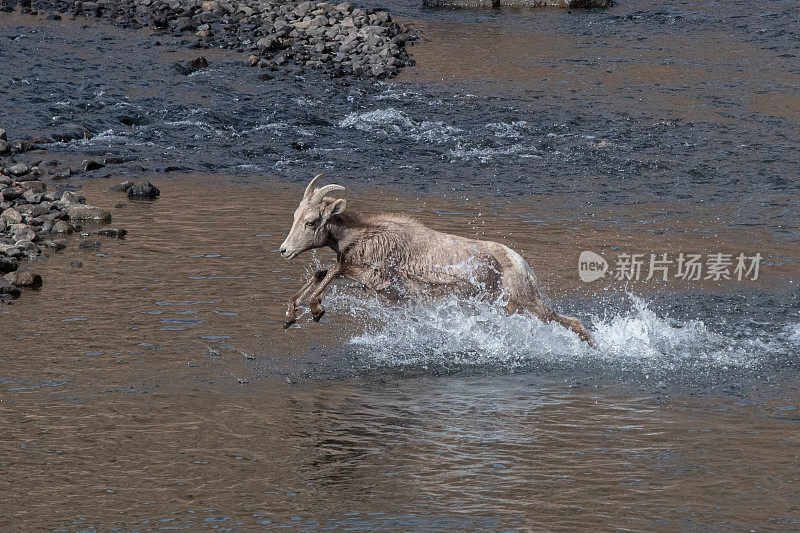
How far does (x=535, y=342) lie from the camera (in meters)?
10.4

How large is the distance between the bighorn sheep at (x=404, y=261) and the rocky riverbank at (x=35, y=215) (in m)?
3.60

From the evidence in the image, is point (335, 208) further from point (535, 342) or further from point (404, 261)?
point (535, 342)

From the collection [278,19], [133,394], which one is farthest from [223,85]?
[133,394]

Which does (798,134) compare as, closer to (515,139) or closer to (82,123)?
(515,139)

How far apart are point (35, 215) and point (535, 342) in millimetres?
7770

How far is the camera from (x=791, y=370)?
9.71m

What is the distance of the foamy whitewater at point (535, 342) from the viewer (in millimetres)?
10066

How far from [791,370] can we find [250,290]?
19.3 ft

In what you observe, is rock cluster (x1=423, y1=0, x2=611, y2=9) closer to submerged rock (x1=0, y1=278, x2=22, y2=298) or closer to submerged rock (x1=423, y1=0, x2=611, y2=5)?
submerged rock (x1=423, y1=0, x2=611, y2=5)

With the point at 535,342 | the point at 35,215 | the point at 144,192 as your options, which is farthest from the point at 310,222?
the point at 144,192

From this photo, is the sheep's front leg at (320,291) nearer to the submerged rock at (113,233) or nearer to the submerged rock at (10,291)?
the submerged rock at (10,291)

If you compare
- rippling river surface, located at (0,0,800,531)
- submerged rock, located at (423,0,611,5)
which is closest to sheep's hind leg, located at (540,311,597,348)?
rippling river surface, located at (0,0,800,531)

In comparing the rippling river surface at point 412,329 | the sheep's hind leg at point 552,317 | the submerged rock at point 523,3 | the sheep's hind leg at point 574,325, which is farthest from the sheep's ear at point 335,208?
the submerged rock at point 523,3

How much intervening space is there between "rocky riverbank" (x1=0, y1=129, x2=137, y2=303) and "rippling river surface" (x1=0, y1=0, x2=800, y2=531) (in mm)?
303
